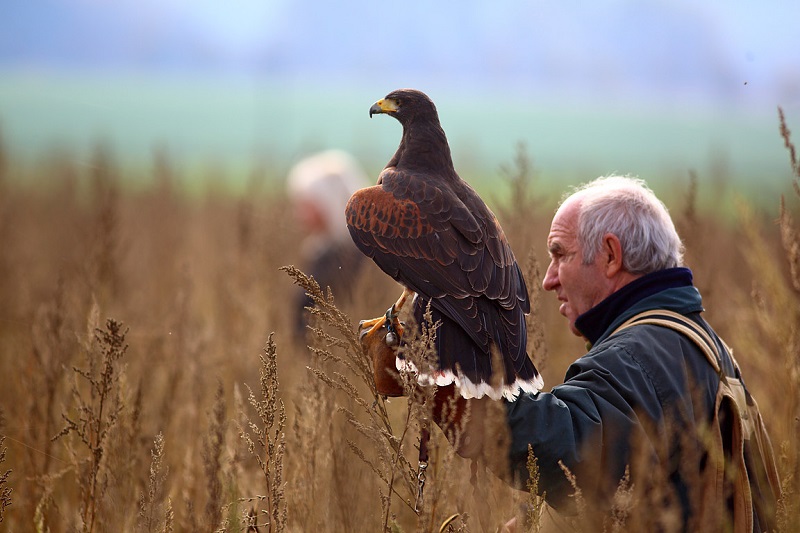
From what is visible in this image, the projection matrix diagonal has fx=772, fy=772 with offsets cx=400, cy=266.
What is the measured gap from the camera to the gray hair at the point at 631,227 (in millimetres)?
2658

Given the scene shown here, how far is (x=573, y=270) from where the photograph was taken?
2.77m

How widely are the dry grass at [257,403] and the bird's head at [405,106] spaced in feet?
1.81

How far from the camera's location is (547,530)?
8.19ft

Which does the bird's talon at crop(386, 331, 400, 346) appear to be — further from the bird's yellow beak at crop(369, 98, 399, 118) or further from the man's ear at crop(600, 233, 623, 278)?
the bird's yellow beak at crop(369, 98, 399, 118)

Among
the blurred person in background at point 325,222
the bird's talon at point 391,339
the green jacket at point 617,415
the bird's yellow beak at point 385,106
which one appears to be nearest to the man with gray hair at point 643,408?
the green jacket at point 617,415

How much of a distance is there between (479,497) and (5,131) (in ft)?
23.1

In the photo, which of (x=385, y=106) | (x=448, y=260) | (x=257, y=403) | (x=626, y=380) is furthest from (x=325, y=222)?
(x=626, y=380)

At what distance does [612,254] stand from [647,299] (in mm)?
219

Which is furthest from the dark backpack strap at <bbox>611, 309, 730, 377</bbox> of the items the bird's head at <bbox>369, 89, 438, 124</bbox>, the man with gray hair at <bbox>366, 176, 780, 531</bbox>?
the bird's head at <bbox>369, 89, 438, 124</bbox>

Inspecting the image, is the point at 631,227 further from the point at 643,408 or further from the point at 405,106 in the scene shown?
the point at 405,106

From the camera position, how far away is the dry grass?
1.99 metres

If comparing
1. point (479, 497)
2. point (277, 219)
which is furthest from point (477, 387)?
point (277, 219)

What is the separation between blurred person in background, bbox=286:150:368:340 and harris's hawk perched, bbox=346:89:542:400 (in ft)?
11.8

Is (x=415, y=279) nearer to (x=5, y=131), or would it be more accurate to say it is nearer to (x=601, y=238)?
(x=601, y=238)
